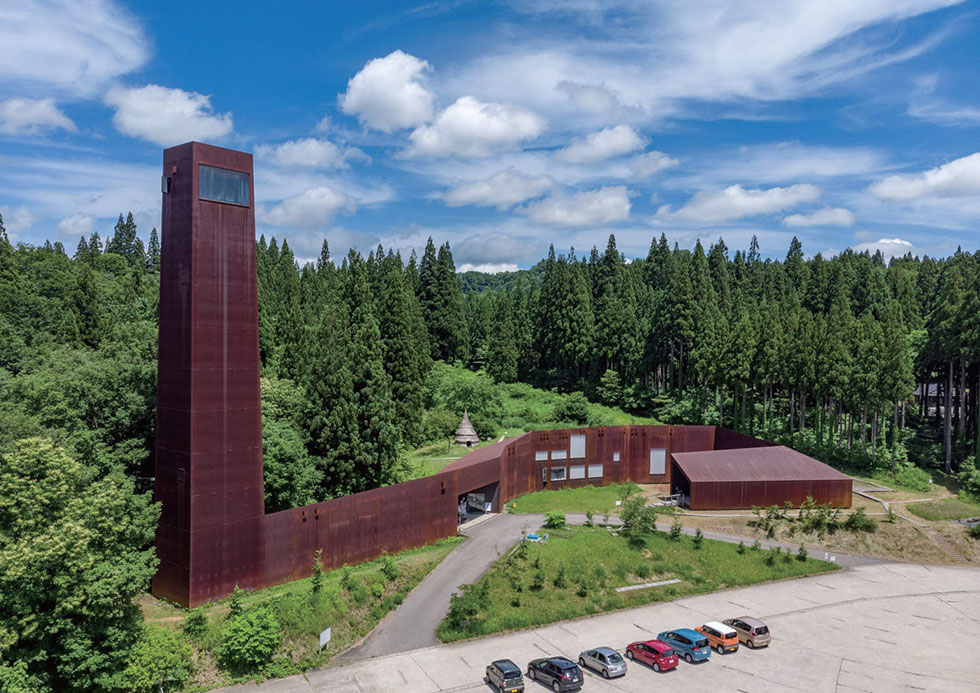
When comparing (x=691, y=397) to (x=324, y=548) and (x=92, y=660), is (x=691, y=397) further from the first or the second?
(x=92, y=660)

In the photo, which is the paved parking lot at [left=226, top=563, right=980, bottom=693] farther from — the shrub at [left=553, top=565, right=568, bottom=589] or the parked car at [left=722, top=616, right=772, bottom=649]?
the shrub at [left=553, top=565, right=568, bottom=589]

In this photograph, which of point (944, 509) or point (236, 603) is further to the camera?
A: point (944, 509)

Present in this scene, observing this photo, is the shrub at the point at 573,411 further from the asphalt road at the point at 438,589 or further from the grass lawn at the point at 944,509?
the grass lawn at the point at 944,509

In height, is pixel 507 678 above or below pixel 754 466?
below

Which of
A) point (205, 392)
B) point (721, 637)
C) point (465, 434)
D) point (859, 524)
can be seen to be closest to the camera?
point (721, 637)

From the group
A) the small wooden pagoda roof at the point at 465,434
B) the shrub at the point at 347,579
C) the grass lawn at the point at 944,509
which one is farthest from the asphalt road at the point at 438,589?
the grass lawn at the point at 944,509

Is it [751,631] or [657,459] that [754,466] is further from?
[751,631]

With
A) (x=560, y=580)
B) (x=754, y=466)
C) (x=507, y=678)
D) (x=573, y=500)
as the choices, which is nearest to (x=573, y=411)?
(x=573, y=500)
